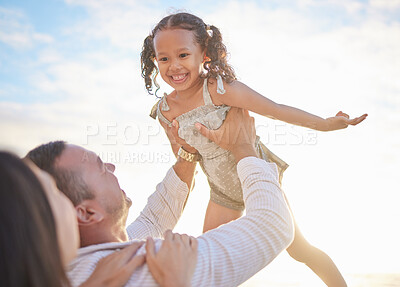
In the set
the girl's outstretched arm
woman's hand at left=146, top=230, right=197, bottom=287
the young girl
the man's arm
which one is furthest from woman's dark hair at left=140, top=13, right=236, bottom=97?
woman's hand at left=146, top=230, right=197, bottom=287

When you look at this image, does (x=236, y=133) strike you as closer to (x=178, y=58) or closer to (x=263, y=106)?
(x=263, y=106)

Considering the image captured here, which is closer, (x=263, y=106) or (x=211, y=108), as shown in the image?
(x=263, y=106)

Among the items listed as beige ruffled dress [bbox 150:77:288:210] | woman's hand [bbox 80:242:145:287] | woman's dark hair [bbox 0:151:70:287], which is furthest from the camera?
beige ruffled dress [bbox 150:77:288:210]

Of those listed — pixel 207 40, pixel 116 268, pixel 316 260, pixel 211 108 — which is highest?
pixel 207 40

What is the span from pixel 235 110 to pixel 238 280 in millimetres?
2132

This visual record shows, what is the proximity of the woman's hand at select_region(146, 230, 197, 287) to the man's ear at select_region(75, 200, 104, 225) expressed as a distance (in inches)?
15.6

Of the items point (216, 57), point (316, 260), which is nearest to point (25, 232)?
point (316, 260)

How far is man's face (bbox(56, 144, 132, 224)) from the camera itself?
76.9 inches

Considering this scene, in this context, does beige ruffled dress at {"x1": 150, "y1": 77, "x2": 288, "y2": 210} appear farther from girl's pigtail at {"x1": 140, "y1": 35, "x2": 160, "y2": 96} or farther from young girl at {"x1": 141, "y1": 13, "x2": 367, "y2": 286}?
girl's pigtail at {"x1": 140, "y1": 35, "x2": 160, "y2": 96}

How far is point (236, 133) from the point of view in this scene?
3.05 metres

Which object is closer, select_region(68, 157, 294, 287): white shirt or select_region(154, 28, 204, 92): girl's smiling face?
select_region(68, 157, 294, 287): white shirt

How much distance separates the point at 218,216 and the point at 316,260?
97 cm

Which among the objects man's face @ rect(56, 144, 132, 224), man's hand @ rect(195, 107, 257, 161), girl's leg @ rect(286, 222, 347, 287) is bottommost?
girl's leg @ rect(286, 222, 347, 287)

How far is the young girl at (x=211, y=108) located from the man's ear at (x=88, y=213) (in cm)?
165
